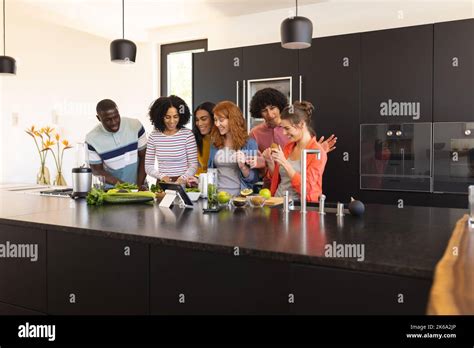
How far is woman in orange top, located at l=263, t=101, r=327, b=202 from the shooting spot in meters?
2.59

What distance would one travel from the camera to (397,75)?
3840mm

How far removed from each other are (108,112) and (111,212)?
1.34 m

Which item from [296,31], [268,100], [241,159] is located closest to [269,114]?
[268,100]

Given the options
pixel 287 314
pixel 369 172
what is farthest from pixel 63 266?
pixel 369 172

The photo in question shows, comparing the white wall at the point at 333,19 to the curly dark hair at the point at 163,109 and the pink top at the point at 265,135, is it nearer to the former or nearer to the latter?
the pink top at the point at 265,135

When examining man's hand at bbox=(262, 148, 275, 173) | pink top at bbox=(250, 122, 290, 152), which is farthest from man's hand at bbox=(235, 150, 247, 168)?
pink top at bbox=(250, 122, 290, 152)

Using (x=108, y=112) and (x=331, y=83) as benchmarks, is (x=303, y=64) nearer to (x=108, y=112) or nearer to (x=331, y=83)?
(x=331, y=83)

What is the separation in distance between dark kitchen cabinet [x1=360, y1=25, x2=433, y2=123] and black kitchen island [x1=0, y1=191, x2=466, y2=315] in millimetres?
1666

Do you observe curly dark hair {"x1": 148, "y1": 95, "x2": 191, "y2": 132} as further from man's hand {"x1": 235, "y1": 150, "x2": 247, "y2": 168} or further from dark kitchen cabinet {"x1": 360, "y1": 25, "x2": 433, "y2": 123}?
dark kitchen cabinet {"x1": 360, "y1": 25, "x2": 433, "y2": 123}

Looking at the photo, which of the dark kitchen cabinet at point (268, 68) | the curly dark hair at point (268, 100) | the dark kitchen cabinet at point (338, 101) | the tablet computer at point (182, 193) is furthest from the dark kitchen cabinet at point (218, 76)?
the tablet computer at point (182, 193)

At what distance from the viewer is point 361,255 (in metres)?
1.36

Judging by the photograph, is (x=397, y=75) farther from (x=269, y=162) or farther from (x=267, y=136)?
(x=269, y=162)

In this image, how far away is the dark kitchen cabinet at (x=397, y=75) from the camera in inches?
146

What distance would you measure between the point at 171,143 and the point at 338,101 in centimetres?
165
